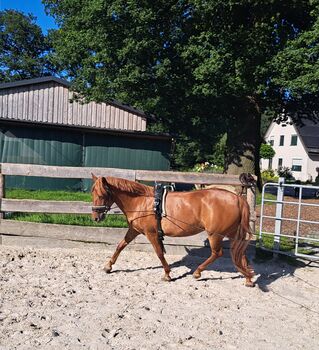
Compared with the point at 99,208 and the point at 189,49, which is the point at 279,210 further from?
the point at 189,49

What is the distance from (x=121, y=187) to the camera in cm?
571

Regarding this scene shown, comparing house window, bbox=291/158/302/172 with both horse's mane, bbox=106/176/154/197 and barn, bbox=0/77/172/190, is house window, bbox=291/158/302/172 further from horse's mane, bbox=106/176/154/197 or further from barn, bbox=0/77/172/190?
horse's mane, bbox=106/176/154/197

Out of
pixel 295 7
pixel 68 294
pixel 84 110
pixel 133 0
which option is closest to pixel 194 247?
pixel 68 294

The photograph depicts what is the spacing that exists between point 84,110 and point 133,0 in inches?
315

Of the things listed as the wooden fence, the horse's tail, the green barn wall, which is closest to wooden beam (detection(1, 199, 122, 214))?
the wooden fence

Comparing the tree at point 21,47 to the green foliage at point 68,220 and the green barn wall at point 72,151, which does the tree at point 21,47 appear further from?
the green foliage at point 68,220

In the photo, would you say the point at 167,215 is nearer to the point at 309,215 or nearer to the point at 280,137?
the point at 309,215

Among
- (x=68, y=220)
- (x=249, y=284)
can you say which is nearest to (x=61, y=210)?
(x=68, y=220)

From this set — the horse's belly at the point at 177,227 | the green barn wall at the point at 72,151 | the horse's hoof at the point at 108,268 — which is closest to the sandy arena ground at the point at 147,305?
the horse's hoof at the point at 108,268

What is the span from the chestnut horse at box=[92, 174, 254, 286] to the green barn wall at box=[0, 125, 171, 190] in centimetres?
1192

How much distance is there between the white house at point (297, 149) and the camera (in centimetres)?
4312

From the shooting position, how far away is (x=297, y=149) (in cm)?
A: 4566

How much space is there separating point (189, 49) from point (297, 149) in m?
35.2

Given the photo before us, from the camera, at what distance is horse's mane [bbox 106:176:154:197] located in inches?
223
